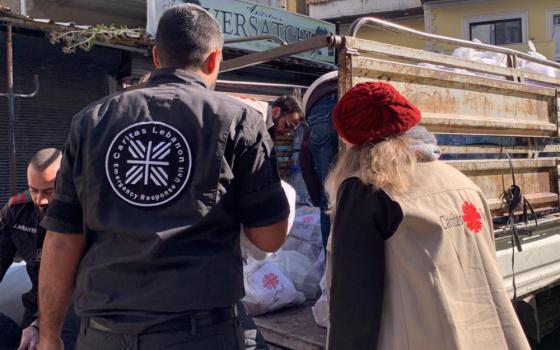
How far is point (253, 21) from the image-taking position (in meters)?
9.82

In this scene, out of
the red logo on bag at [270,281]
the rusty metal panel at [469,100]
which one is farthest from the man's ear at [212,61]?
the red logo on bag at [270,281]

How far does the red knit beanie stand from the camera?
68.9 inches

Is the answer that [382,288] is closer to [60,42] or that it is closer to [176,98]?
[176,98]

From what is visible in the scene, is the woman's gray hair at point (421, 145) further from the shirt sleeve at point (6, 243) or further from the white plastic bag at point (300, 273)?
the shirt sleeve at point (6, 243)

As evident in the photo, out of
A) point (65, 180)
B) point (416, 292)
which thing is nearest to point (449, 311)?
point (416, 292)

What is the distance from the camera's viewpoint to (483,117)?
2986 mm

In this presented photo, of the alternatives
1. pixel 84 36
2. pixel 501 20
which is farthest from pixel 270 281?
pixel 501 20

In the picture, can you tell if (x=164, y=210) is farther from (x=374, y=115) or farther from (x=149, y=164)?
(x=374, y=115)

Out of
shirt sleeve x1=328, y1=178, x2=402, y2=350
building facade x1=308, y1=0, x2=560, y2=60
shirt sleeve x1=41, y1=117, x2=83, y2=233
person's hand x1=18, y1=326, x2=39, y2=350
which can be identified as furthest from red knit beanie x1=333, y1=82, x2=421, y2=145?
building facade x1=308, y1=0, x2=560, y2=60

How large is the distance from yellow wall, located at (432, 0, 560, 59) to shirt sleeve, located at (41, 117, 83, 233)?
17.8 meters

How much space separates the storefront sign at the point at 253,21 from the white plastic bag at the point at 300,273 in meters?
6.03

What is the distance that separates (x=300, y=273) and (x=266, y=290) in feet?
1.17

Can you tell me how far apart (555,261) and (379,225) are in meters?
1.95

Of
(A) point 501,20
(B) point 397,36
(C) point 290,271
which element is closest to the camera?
(C) point 290,271
